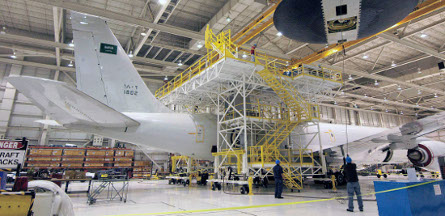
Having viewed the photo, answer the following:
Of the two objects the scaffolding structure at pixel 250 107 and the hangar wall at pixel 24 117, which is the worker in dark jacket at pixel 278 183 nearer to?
the scaffolding structure at pixel 250 107

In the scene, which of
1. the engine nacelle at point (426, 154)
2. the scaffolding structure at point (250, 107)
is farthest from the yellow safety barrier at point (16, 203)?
the engine nacelle at point (426, 154)

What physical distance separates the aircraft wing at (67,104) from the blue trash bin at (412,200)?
8189 millimetres

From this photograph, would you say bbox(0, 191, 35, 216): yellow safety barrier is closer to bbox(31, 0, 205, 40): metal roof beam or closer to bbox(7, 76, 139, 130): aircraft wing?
bbox(7, 76, 139, 130): aircraft wing

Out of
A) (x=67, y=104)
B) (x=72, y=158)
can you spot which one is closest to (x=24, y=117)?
(x=72, y=158)

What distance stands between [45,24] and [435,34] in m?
36.6

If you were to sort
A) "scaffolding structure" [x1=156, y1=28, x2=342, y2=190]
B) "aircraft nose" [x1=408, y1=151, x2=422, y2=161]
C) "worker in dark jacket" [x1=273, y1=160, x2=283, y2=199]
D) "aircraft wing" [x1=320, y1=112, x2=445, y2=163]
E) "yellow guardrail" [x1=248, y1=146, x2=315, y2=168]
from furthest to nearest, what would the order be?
"aircraft nose" [x1=408, y1=151, x2=422, y2=161], "scaffolding structure" [x1=156, y1=28, x2=342, y2=190], "yellow guardrail" [x1=248, y1=146, x2=315, y2=168], "aircraft wing" [x1=320, y1=112, x2=445, y2=163], "worker in dark jacket" [x1=273, y1=160, x2=283, y2=199]

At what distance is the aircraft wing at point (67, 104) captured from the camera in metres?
6.51

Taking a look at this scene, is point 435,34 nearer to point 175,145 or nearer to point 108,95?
point 175,145

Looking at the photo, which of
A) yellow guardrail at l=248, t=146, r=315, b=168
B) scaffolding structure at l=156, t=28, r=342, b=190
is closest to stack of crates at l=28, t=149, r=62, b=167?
scaffolding structure at l=156, t=28, r=342, b=190

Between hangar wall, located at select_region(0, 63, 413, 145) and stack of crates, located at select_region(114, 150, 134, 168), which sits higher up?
hangar wall, located at select_region(0, 63, 413, 145)

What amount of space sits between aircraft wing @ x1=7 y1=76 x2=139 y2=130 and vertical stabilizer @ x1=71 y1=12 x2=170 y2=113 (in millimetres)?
1635

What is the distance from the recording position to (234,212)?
23.2 ft

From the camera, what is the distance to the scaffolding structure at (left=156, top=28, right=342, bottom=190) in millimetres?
13229

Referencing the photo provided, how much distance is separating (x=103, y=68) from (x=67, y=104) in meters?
3.70
